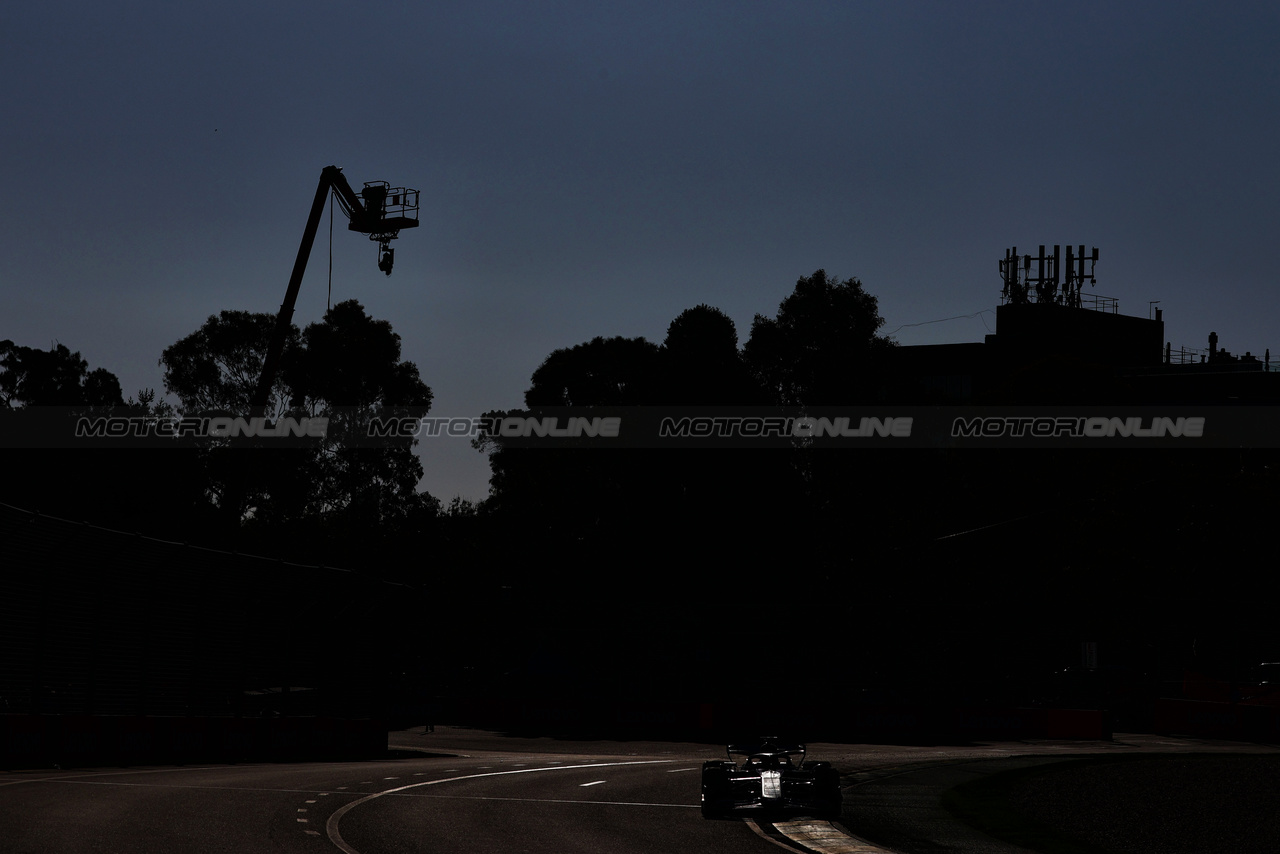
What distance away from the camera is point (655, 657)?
56.3 metres

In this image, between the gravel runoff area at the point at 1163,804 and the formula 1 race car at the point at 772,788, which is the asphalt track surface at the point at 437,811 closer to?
the formula 1 race car at the point at 772,788

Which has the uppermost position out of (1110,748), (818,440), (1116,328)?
(1116,328)

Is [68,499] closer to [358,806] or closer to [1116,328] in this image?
[358,806]

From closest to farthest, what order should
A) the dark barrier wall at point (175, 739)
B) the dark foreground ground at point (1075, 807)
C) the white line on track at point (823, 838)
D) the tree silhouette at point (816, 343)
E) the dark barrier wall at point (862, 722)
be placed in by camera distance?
the white line on track at point (823, 838) < the dark foreground ground at point (1075, 807) < the dark barrier wall at point (175, 739) < the dark barrier wall at point (862, 722) < the tree silhouette at point (816, 343)

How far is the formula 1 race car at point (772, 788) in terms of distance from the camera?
1666 centimetres

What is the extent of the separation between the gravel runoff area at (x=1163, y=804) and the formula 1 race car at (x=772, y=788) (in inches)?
125

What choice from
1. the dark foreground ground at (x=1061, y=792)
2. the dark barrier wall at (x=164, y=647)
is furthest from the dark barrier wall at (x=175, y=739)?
the dark foreground ground at (x=1061, y=792)

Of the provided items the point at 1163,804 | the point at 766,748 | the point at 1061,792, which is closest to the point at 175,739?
the point at 766,748

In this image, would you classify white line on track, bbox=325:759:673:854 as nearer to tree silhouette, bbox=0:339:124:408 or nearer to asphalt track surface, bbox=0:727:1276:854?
asphalt track surface, bbox=0:727:1276:854

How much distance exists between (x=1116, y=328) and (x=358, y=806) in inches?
3681

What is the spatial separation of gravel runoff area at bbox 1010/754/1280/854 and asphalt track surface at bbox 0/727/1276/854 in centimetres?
162

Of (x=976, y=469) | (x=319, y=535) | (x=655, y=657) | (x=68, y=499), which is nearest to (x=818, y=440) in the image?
(x=976, y=469)

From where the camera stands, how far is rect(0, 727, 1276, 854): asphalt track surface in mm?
13781

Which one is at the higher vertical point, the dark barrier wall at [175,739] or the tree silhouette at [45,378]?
the tree silhouette at [45,378]
